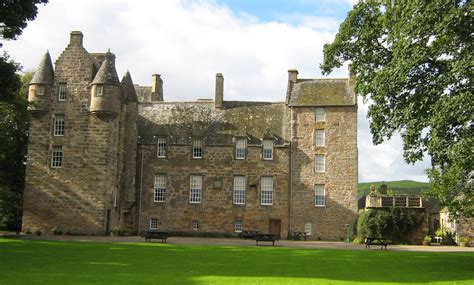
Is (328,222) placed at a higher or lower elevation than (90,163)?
lower

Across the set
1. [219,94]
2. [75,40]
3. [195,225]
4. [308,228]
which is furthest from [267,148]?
[75,40]

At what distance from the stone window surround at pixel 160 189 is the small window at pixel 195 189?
2.28 metres

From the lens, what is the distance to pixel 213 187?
1905 inches

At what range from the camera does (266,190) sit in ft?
158

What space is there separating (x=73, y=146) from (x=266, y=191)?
15.9 m

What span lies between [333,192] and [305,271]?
27.1m

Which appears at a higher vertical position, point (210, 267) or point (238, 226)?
point (238, 226)

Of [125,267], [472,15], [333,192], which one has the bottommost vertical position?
[125,267]

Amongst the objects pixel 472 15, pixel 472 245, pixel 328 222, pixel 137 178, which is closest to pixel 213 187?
pixel 137 178

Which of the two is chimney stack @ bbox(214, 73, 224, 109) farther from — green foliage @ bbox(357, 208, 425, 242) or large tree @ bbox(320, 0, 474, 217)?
large tree @ bbox(320, 0, 474, 217)

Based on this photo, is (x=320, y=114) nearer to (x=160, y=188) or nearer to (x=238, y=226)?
(x=238, y=226)

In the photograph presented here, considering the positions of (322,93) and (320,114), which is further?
(322,93)

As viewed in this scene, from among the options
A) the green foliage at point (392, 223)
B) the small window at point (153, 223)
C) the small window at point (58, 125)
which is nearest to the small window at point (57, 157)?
the small window at point (58, 125)

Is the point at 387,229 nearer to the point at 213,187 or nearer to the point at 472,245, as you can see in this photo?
the point at 472,245
